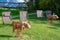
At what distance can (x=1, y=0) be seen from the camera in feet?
120

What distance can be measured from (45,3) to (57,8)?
2684 mm

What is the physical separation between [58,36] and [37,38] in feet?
3.64

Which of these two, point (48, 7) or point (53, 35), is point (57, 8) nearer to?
point (48, 7)

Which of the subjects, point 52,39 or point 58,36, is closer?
point 52,39

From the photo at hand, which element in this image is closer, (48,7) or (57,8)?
(57,8)

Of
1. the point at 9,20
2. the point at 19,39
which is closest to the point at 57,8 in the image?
the point at 9,20

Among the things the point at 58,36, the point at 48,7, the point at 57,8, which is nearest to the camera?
the point at 58,36

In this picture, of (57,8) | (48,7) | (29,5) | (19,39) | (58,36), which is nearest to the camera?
(19,39)

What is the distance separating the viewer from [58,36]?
10961mm

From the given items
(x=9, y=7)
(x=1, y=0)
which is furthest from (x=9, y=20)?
(x=1, y=0)

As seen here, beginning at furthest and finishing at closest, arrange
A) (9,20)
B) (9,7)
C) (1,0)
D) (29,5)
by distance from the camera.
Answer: (1,0) → (9,7) → (29,5) → (9,20)

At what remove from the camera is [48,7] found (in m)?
23.4

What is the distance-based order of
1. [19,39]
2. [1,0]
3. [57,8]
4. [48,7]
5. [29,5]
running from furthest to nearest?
[1,0], [29,5], [48,7], [57,8], [19,39]

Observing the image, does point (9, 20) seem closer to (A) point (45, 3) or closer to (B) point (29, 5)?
(A) point (45, 3)
